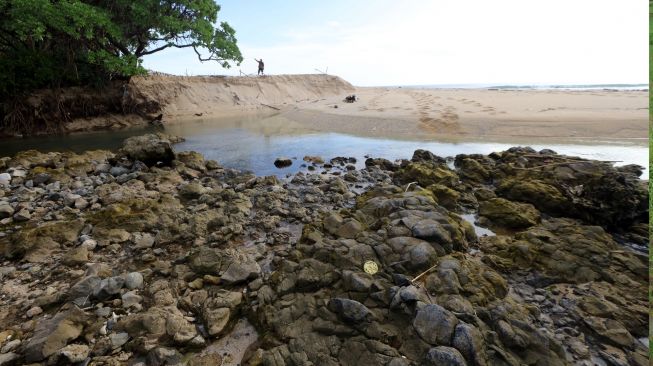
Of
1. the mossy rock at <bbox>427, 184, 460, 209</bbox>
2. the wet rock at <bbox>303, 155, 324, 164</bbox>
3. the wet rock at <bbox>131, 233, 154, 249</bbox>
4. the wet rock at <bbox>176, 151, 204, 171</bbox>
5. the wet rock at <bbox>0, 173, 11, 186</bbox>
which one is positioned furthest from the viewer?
the wet rock at <bbox>303, 155, 324, 164</bbox>

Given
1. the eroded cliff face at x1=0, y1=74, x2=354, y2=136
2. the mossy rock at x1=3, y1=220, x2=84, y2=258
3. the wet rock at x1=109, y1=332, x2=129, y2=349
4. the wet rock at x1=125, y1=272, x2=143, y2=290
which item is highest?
the eroded cliff face at x1=0, y1=74, x2=354, y2=136

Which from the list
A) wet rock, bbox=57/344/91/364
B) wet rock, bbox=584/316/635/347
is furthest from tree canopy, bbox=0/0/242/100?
wet rock, bbox=584/316/635/347

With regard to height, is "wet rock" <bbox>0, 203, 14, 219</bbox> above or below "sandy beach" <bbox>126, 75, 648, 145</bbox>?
below

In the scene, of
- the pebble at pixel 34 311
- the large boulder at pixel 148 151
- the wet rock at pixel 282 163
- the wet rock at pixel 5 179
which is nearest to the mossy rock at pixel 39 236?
the pebble at pixel 34 311

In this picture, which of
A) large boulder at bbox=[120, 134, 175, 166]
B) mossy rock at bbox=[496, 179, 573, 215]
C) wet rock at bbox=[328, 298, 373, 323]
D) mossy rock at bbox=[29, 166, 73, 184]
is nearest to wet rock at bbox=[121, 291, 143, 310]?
wet rock at bbox=[328, 298, 373, 323]

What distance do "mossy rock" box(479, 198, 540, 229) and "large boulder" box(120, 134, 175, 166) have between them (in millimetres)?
9822

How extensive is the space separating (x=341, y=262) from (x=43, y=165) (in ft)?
35.1

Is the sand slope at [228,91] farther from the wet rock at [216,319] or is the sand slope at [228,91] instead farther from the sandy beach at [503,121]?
the wet rock at [216,319]

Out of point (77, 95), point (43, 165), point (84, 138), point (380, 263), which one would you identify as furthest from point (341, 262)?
point (77, 95)

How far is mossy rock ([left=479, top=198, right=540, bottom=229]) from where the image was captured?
6.54 meters

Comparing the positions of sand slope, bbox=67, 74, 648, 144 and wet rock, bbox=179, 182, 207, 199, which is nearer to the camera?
wet rock, bbox=179, 182, 207, 199

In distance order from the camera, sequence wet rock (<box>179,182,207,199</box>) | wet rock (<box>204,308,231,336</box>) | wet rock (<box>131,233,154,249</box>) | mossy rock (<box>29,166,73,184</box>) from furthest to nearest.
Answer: mossy rock (<box>29,166,73,184</box>), wet rock (<box>179,182,207,199</box>), wet rock (<box>131,233,154,249</box>), wet rock (<box>204,308,231,336</box>)

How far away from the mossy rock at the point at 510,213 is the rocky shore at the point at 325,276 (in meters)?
0.03

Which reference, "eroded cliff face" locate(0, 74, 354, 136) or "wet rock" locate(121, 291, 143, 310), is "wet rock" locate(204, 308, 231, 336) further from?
"eroded cliff face" locate(0, 74, 354, 136)
